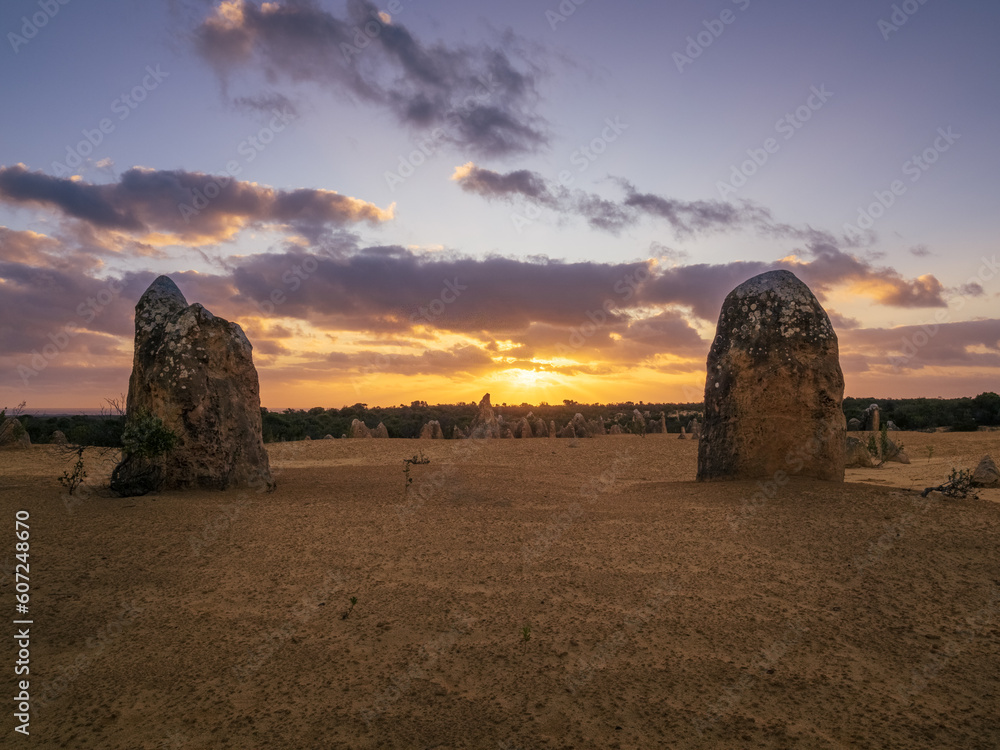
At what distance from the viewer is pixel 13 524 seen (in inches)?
254

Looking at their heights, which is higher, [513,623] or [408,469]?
[408,469]

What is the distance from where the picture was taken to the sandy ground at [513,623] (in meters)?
3.21

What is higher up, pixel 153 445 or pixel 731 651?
pixel 153 445

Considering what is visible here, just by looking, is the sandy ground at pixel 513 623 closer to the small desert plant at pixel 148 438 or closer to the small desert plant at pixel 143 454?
the small desert plant at pixel 143 454

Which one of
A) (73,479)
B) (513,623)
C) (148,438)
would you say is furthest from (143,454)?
(513,623)

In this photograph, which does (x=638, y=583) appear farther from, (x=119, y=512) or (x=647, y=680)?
(x=119, y=512)

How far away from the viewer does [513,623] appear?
433 cm

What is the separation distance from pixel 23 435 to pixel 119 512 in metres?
11.7

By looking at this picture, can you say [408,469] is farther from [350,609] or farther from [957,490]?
[957,490]

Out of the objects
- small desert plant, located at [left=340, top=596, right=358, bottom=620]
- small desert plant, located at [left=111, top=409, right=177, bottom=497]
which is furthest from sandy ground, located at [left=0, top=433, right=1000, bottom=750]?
small desert plant, located at [left=111, top=409, right=177, bottom=497]

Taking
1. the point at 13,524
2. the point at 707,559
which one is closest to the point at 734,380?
the point at 707,559

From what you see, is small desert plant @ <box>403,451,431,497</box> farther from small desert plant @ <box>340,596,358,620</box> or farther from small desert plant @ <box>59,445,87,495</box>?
small desert plant @ <box>340,596,358,620</box>

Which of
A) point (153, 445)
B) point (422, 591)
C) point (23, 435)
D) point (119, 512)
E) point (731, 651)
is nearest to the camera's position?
point (731, 651)

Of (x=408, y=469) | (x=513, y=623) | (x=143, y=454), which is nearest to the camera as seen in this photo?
(x=513, y=623)
